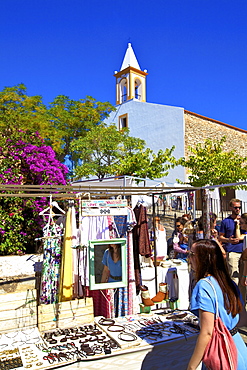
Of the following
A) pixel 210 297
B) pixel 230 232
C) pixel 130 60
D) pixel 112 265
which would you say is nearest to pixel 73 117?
pixel 130 60

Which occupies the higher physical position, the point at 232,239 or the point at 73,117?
the point at 73,117

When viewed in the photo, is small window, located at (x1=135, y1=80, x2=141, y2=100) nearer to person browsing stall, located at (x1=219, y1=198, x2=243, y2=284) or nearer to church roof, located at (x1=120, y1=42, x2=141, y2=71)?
church roof, located at (x1=120, y1=42, x2=141, y2=71)

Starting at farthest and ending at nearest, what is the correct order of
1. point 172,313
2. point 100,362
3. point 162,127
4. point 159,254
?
point 162,127 → point 159,254 → point 172,313 → point 100,362

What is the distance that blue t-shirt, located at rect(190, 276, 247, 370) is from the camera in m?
1.88

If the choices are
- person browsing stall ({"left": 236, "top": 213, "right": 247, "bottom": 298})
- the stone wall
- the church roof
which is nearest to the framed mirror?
person browsing stall ({"left": 236, "top": 213, "right": 247, "bottom": 298})

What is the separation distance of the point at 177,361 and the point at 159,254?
3392 millimetres

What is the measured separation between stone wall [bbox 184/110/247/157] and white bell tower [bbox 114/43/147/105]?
19.4 ft

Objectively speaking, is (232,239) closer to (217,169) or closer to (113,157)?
(217,169)

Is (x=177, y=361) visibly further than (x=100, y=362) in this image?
Yes

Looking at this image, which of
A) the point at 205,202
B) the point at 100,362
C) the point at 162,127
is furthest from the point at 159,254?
the point at 162,127

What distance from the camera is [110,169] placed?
1803 centimetres

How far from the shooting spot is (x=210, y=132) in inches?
869

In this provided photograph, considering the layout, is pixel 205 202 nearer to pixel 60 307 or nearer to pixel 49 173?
pixel 60 307

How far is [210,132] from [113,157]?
24.6 ft
